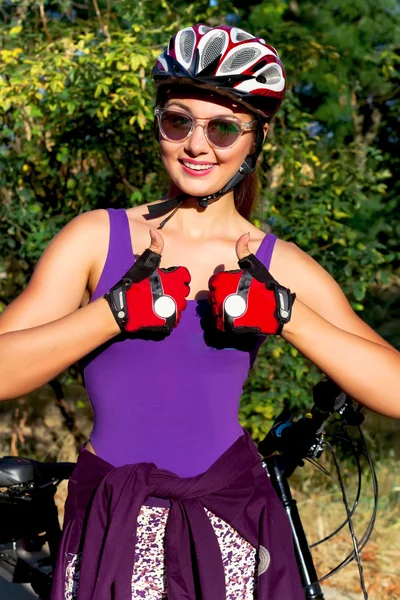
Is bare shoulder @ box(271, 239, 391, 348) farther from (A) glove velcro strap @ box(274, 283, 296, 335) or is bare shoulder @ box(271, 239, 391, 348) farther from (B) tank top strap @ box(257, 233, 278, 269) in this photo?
(A) glove velcro strap @ box(274, 283, 296, 335)

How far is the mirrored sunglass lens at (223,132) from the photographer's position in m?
2.28

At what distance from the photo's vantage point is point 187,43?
244cm

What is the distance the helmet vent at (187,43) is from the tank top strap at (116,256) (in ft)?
1.54

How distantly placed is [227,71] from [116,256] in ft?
1.87

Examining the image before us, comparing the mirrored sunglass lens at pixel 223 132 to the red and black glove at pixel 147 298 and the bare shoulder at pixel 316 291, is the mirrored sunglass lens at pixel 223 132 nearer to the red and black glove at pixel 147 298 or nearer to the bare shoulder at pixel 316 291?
the bare shoulder at pixel 316 291

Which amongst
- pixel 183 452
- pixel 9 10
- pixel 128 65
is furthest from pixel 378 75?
pixel 183 452

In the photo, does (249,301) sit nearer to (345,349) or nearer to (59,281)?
(345,349)

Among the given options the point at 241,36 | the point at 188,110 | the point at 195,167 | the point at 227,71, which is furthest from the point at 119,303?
the point at 241,36

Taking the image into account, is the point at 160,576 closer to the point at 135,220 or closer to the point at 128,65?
the point at 135,220

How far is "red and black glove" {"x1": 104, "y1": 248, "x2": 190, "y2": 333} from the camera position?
1.97 metres

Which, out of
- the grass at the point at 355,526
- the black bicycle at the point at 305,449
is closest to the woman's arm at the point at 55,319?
the black bicycle at the point at 305,449

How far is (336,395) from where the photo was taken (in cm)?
268

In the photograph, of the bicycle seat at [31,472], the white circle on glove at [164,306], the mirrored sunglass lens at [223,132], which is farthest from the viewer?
the bicycle seat at [31,472]

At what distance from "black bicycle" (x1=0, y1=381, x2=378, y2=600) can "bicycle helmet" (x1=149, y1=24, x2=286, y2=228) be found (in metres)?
0.75
